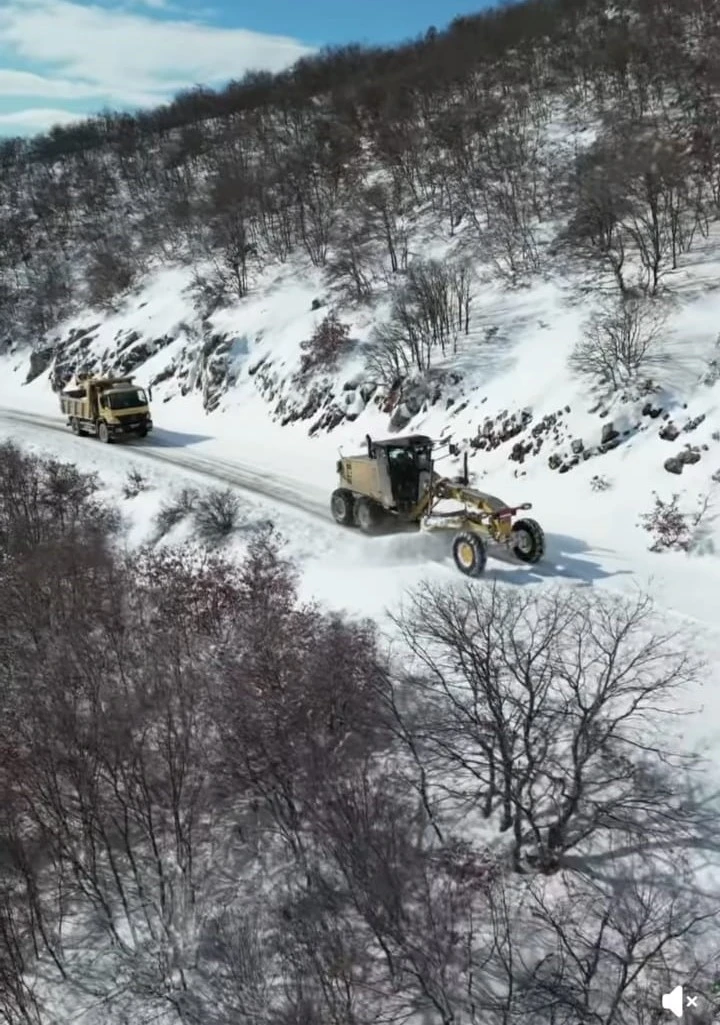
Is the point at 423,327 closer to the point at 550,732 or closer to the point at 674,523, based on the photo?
the point at 674,523

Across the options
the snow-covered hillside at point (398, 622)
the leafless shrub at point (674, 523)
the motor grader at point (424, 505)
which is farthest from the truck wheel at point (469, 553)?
the leafless shrub at point (674, 523)

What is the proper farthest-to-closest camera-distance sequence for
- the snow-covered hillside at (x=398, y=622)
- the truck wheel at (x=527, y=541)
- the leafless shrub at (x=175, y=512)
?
the leafless shrub at (x=175, y=512), the truck wheel at (x=527, y=541), the snow-covered hillside at (x=398, y=622)

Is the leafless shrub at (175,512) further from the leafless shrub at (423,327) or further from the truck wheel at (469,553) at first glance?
the truck wheel at (469,553)

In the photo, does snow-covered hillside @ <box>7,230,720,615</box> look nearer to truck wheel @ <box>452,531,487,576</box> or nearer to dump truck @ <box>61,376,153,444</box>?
dump truck @ <box>61,376,153,444</box>

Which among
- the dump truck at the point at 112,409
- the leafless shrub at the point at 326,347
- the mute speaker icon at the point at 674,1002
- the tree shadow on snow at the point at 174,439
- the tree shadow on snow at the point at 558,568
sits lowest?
the mute speaker icon at the point at 674,1002

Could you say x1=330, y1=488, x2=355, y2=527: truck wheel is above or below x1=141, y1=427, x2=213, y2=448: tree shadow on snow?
below

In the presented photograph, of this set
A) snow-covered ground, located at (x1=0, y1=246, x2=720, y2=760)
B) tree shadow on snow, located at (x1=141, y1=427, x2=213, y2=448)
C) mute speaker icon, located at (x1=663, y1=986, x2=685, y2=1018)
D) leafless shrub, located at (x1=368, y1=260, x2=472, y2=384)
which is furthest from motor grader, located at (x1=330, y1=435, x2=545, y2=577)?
tree shadow on snow, located at (x1=141, y1=427, x2=213, y2=448)

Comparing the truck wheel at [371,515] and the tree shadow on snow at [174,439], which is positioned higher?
the tree shadow on snow at [174,439]

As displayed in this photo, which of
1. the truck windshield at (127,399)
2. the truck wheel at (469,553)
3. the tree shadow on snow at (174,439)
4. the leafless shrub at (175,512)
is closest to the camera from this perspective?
the truck wheel at (469,553)
